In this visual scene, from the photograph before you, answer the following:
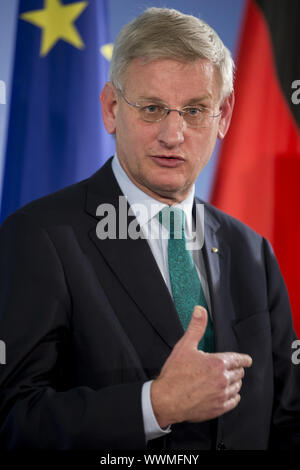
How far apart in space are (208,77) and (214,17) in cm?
135

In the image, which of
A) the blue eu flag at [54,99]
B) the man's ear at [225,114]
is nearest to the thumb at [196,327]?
the man's ear at [225,114]

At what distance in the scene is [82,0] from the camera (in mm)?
2271

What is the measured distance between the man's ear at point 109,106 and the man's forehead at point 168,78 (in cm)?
9

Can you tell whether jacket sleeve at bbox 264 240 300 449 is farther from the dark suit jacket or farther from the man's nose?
the man's nose

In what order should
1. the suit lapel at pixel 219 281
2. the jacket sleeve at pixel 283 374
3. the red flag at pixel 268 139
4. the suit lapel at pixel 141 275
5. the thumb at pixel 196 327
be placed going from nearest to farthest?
1. the thumb at pixel 196 327
2. the suit lapel at pixel 141 275
3. the suit lapel at pixel 219 281
4. the jacket sleeve at pixel 283 374
5. the red flag at pixel 268 139

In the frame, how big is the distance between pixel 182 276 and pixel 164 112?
433 mm

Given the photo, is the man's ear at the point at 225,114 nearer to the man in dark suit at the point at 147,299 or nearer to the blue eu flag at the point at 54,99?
the man in dark suit at the point at 147,299

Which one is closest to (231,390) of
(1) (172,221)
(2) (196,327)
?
(2) (196,327)

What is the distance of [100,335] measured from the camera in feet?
4.33

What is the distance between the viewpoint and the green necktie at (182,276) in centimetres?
144

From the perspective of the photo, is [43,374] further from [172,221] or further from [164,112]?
[164,112]

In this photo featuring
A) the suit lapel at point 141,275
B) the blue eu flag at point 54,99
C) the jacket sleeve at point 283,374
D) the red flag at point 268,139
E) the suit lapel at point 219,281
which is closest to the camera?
the suit lapel at point 141,275

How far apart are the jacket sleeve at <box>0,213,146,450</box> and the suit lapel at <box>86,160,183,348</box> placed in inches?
5.7

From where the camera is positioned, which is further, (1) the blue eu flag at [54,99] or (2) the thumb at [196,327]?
(1) the blue eu flag at [54,99]
